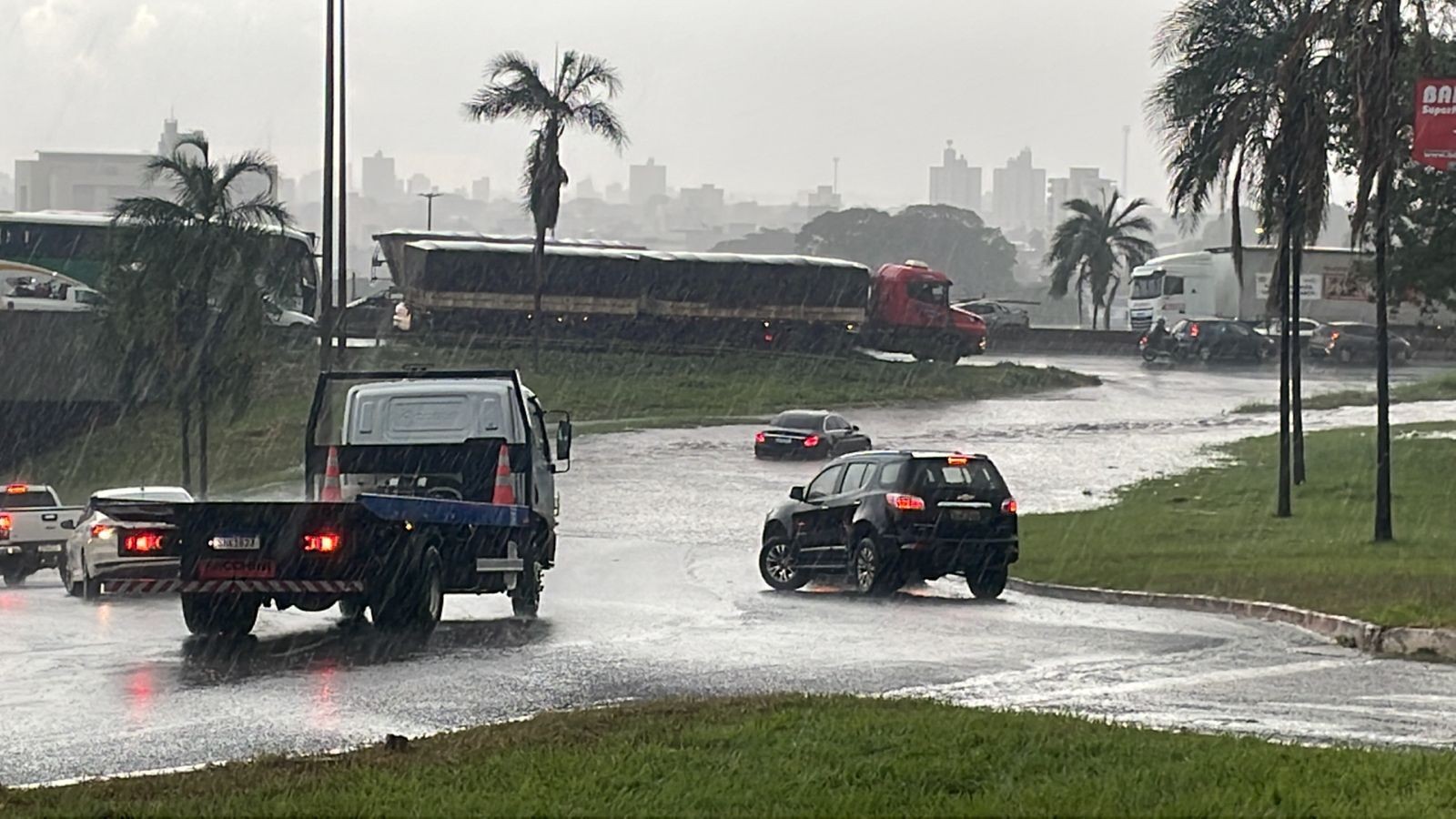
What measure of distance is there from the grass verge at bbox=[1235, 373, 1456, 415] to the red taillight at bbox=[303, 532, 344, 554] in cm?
3994

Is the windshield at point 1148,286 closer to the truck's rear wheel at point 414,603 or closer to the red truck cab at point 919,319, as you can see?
the red truck cab at point 919,319

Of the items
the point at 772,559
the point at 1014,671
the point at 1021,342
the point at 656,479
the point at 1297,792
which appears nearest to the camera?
the point at 1297,792

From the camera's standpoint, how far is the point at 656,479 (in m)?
41.4

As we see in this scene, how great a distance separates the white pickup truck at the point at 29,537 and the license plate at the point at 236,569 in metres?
17.2

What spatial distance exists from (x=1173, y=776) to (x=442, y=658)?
7981 millimetres

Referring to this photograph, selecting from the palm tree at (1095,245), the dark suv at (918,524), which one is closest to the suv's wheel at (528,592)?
the dark suv at (918,524)

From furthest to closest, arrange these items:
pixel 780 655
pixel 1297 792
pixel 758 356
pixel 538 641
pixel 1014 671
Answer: pixel 758 356 < pixel 538 641 < pixel 780 655 < pixel 1014 671 < pixel 1297 792

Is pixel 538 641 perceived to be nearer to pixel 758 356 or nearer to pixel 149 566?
pixel 149 566

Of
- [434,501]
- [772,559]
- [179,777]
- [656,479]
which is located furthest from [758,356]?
[179,777]

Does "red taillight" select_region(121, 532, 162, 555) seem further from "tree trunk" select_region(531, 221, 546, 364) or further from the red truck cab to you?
the red truck cab

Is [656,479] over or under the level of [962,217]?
under

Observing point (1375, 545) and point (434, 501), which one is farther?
point (1375, 545)

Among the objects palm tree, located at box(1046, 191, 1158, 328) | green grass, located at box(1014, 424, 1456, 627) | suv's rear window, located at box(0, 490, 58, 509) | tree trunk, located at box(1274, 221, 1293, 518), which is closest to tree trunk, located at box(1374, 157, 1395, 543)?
green grass, located at box(1014, 424, 1456, 627)

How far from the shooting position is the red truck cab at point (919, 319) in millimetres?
66500
